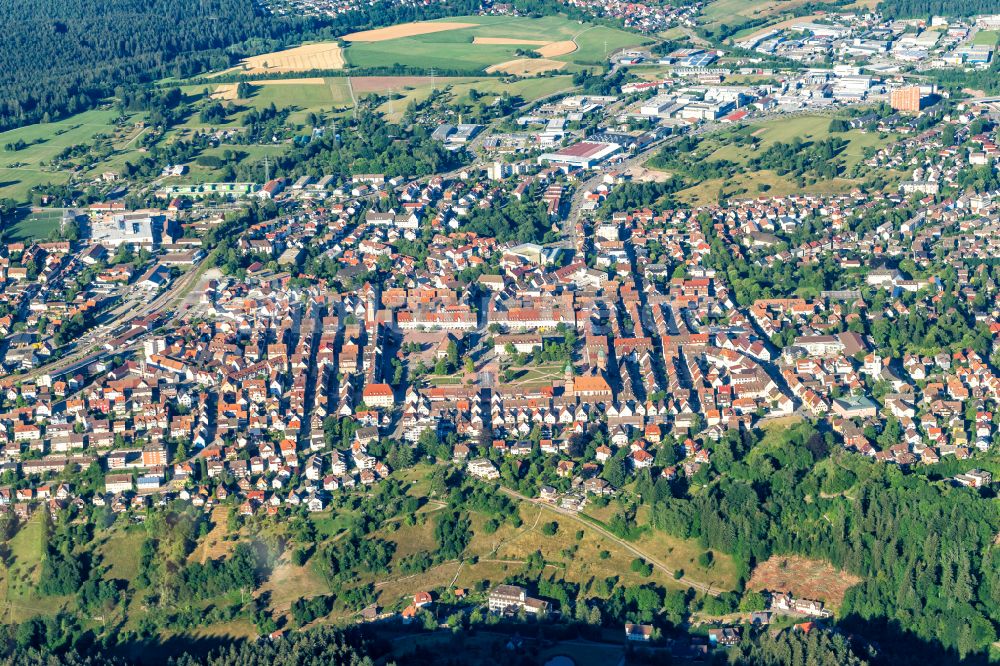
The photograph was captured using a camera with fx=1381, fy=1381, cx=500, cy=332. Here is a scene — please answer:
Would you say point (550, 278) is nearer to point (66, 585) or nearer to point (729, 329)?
point (729, 329)

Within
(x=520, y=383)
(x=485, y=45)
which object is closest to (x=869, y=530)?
(x=520, y=383)

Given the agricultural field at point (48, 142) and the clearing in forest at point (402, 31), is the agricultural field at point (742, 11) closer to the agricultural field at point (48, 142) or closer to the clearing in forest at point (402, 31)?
the clearing in forest at point (402, 31)

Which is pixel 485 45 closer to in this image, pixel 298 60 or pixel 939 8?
pixel 298 60

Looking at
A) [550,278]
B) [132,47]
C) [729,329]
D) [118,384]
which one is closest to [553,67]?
[132,47]

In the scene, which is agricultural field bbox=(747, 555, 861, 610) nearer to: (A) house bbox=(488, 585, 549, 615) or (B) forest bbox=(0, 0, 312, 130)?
(A) house bbox=(488, 585, 549, 615)

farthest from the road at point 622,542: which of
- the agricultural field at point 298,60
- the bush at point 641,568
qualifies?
the agricultural field at point 298,60

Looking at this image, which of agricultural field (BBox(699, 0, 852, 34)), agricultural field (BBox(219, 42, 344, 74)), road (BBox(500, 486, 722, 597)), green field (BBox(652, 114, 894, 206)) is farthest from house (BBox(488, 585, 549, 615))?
agricultural field (BBox(699, 0, 852, 34))
